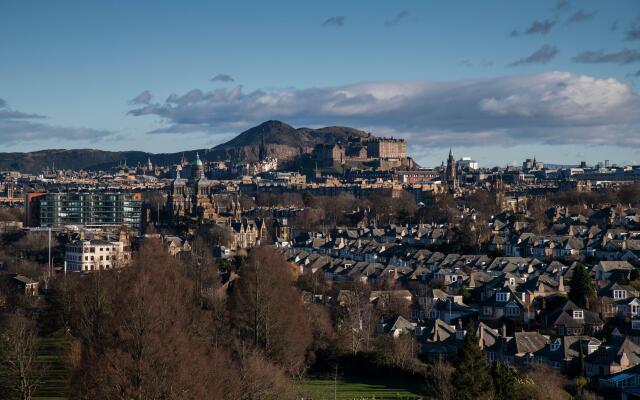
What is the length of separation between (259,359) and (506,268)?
2768cm

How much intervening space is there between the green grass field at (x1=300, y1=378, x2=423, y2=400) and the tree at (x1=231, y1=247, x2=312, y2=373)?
91 centimetres

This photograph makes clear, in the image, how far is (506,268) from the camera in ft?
184

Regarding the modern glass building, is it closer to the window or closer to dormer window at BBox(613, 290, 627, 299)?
the window

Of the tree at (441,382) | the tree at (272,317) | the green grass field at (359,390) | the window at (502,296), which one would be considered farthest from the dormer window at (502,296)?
the tree at (441,382)

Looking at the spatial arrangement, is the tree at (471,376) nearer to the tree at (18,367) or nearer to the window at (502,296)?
the tree at (18,367)

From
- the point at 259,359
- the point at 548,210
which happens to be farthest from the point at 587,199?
the point at 259,359

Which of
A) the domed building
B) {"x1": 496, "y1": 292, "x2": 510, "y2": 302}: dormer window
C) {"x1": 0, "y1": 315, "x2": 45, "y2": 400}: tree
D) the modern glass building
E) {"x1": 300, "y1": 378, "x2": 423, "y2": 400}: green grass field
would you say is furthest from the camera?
the modern glass building

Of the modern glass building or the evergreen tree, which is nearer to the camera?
the evergreen tree

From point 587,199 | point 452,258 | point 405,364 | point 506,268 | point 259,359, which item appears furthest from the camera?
point 587,199

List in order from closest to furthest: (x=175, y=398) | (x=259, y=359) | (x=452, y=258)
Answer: (x=175, y=398) < (x=259, y=359) < (x=452, y=258)

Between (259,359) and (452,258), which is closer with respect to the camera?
(259,359)

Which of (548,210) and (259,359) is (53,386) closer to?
(259,359)

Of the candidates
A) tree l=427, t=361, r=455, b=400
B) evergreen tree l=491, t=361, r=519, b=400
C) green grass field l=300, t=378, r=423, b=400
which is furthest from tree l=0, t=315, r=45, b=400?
evergreen tree l=491, t=361, r=519, b=400

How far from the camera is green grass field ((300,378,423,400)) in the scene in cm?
3238
